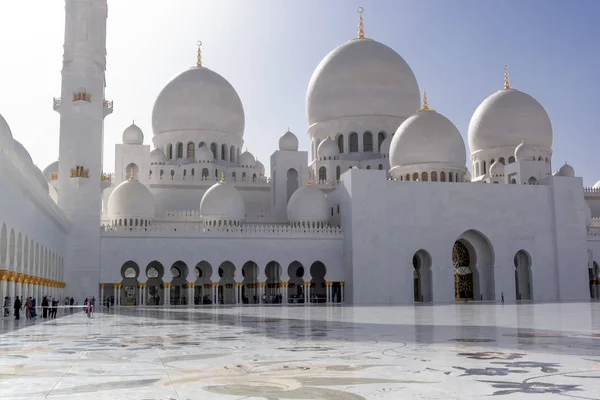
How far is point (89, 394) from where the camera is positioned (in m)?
3.95

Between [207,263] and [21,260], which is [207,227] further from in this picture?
[21,260]

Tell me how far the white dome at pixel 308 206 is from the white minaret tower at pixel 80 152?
26.8 ft

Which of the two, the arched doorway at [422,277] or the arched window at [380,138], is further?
the arched window at [380,138]

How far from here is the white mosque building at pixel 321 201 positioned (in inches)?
1041

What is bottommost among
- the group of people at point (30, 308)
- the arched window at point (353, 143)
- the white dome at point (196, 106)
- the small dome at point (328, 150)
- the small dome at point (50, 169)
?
the group of people at point (30, 308)

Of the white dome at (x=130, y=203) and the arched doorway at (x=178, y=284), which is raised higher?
the white dome at (x=130, y=203)

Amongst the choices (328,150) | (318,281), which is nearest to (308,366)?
(318,281)

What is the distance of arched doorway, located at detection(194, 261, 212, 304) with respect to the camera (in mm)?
29233

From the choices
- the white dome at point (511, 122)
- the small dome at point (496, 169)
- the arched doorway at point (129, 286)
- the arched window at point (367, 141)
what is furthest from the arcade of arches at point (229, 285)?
the white dome at point (511, 122)

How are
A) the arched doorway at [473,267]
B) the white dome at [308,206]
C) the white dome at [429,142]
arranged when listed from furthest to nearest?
the white dome at [429,142]
the arched doorway at [473,267]
the white dome at [308,206]

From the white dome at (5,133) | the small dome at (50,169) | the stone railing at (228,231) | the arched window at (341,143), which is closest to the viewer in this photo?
the white dome at (5,133)

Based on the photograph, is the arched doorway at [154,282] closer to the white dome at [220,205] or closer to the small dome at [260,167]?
the white dome at [220,205]

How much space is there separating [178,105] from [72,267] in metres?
11.6

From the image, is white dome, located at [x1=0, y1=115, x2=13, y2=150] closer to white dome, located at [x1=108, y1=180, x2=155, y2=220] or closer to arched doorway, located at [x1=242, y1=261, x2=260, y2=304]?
white dome, located at [x1=108, y1=180, x2=155, y2=220]
